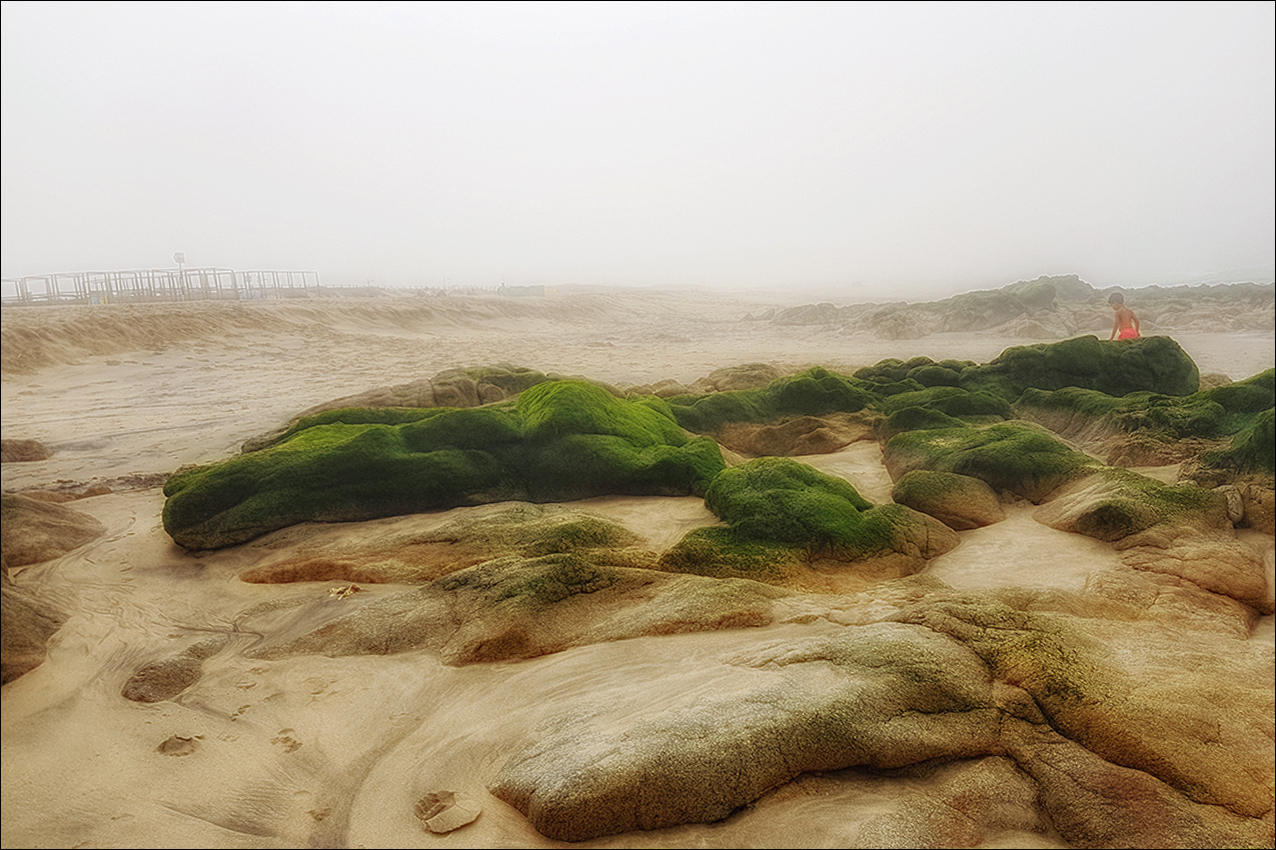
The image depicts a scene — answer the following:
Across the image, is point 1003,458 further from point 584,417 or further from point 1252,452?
point 584,417

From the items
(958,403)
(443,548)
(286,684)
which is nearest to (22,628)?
(286,684)

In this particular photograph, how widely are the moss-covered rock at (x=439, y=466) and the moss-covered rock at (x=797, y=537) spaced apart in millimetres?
1503

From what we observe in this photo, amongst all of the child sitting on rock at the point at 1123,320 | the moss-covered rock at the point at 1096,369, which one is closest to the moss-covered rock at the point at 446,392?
the moss-covered rock at the point at 1096,369

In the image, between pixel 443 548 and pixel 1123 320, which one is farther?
pixel 1123 320

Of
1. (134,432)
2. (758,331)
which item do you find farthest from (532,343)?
(134,432)

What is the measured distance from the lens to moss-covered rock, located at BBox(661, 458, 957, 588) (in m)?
6.22

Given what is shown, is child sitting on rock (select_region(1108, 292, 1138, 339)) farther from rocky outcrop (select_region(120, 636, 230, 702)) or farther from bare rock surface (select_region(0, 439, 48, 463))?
bare rock surface (select_region(0, 439, 48, 463))

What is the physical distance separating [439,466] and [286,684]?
Answer: 3609mm

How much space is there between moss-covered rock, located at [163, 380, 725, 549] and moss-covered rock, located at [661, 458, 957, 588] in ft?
4.93

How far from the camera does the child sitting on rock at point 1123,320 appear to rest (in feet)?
41.2

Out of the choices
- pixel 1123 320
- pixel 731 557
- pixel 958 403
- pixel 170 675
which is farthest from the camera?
pixel 1123 320

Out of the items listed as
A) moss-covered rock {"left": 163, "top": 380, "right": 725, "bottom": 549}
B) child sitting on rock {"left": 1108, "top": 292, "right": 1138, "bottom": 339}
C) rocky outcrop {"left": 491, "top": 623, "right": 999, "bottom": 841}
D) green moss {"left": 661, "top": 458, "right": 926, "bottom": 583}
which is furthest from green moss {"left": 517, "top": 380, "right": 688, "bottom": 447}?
child sitting on rock {"left": 1108, "top": 292, "right": 1138, "bottom": 339}

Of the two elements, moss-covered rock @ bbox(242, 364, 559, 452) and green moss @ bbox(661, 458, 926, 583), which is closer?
green moss @ bbox(661, 458, 926, 583)

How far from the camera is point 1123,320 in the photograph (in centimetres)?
1290
